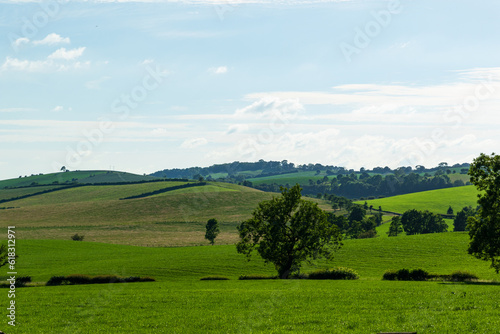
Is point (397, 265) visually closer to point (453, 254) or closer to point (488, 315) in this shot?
point (453, 254)

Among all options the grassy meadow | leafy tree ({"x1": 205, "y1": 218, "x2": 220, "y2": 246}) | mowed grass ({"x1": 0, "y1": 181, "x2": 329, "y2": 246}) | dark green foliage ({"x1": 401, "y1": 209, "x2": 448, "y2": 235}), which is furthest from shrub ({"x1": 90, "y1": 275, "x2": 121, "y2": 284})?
dark green foliage ({"x1": 401, "y1": 209, "x2": 448, "y2": 235})

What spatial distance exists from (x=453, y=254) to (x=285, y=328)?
62.4m

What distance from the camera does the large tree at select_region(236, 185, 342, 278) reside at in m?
56.7

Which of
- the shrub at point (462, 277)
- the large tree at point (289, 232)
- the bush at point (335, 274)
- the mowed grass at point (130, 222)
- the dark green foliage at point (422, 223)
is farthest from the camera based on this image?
the dark green foliage at point (422, 223)

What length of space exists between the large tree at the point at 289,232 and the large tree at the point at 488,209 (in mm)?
18271

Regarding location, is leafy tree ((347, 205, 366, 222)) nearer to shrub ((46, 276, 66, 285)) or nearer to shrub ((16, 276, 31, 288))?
shrub ((46, 276, 66, 285))

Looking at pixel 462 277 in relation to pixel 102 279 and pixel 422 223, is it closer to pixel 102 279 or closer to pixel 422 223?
pixel 102 279

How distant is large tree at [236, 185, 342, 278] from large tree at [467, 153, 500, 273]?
18271 millimetres

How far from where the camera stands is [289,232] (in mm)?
57688

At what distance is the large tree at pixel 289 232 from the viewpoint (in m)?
56.7

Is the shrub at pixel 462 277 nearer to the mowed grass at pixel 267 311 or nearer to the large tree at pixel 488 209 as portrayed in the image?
the large tree at pixel 488 209

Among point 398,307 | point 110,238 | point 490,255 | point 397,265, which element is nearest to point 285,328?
point 398,307

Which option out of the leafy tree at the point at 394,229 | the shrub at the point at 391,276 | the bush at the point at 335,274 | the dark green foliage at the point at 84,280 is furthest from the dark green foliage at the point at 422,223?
the dark green foliage at the point at 84,280

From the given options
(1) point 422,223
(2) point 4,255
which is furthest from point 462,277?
(1) point 422,223
